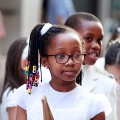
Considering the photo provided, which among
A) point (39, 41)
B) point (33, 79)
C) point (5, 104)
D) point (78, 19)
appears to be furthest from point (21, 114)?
point (78, 19)

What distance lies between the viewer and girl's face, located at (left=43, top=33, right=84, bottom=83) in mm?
4109

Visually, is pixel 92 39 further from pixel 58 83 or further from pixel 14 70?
pixel 14 70

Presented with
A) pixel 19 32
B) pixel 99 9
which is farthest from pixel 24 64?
pixel 99 9

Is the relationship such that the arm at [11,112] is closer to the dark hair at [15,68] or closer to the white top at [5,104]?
the white top at [5,104]

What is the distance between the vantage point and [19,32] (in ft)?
39.4

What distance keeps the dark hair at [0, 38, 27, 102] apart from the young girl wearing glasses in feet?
4.10

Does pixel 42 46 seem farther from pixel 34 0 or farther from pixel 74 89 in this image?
pixel 34 0

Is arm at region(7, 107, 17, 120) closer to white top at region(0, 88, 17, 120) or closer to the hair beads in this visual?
white top at region(0, 88, 17, 120)

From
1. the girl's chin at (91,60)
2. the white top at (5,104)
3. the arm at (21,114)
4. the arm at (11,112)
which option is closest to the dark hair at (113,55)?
the girl's chin at (91,60)

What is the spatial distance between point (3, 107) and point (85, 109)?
1413mm

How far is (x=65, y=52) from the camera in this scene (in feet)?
13.5

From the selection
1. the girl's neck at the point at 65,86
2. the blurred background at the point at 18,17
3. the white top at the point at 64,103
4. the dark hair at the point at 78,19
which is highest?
the dark hair at the point at 78,19

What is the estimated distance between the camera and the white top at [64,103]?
164 inches

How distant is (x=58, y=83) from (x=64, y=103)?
15 cm
